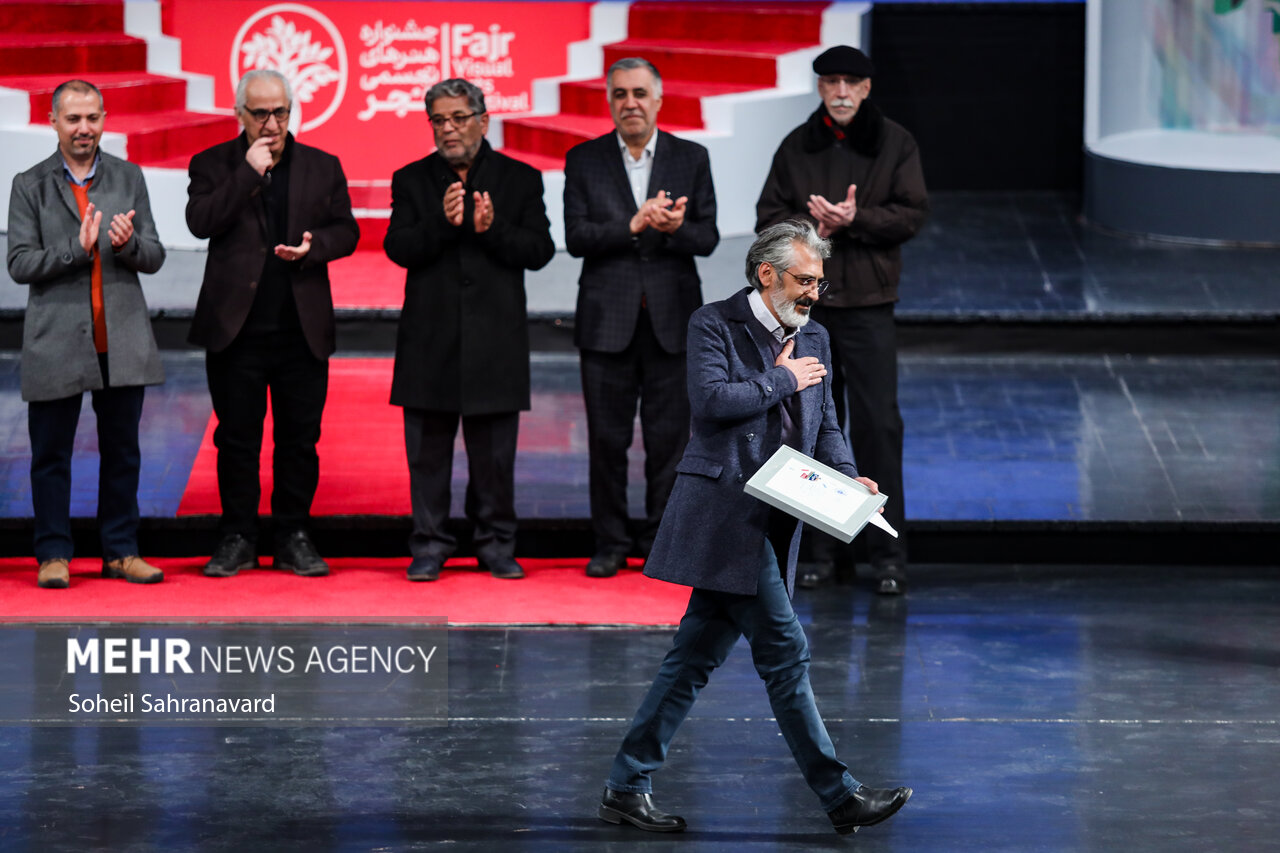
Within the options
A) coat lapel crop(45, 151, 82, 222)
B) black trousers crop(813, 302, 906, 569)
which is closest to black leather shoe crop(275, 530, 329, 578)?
coat lapel crop(45, 151, 82, 222)

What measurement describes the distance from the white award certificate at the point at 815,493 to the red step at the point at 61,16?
7.11 m

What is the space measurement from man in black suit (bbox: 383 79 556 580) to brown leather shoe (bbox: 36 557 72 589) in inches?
42.7

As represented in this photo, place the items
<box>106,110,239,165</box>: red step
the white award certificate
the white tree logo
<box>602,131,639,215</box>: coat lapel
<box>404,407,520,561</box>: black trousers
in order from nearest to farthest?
the white award certificate < <box>602,131,639,215</box>: coat lapel < <box>404,407,520,561</box>: black trousers < <box>106,110,239,165</box>: red step < the white tree logo

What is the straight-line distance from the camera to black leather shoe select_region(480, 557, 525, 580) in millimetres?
5984

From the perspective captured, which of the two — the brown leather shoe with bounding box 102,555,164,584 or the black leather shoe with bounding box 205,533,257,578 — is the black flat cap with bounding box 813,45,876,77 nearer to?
the black leather shoe with bounding box 205,533,257,578

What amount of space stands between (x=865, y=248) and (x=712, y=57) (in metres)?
4.16

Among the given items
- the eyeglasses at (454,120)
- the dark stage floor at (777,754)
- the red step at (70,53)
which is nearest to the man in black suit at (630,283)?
the eyeglasses at (454,120)

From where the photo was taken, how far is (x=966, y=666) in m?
5.26

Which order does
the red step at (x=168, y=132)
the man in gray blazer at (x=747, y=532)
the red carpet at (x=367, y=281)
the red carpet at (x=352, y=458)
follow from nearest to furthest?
the man in gray blazer at (x=747, y=532) < the red carpet at (x=352, y=458) < the red carpet at (x=367, y=281) < the red step at (x=168, y=132)

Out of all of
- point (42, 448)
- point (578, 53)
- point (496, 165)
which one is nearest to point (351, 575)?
point (42, 448)

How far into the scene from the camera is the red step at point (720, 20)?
9891 mm

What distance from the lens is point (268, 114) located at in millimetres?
5742

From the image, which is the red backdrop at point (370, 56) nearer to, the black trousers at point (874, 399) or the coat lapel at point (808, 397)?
the black trousers at point (874, 399)

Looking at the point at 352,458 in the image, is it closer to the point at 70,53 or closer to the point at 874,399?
the point at 874,399
